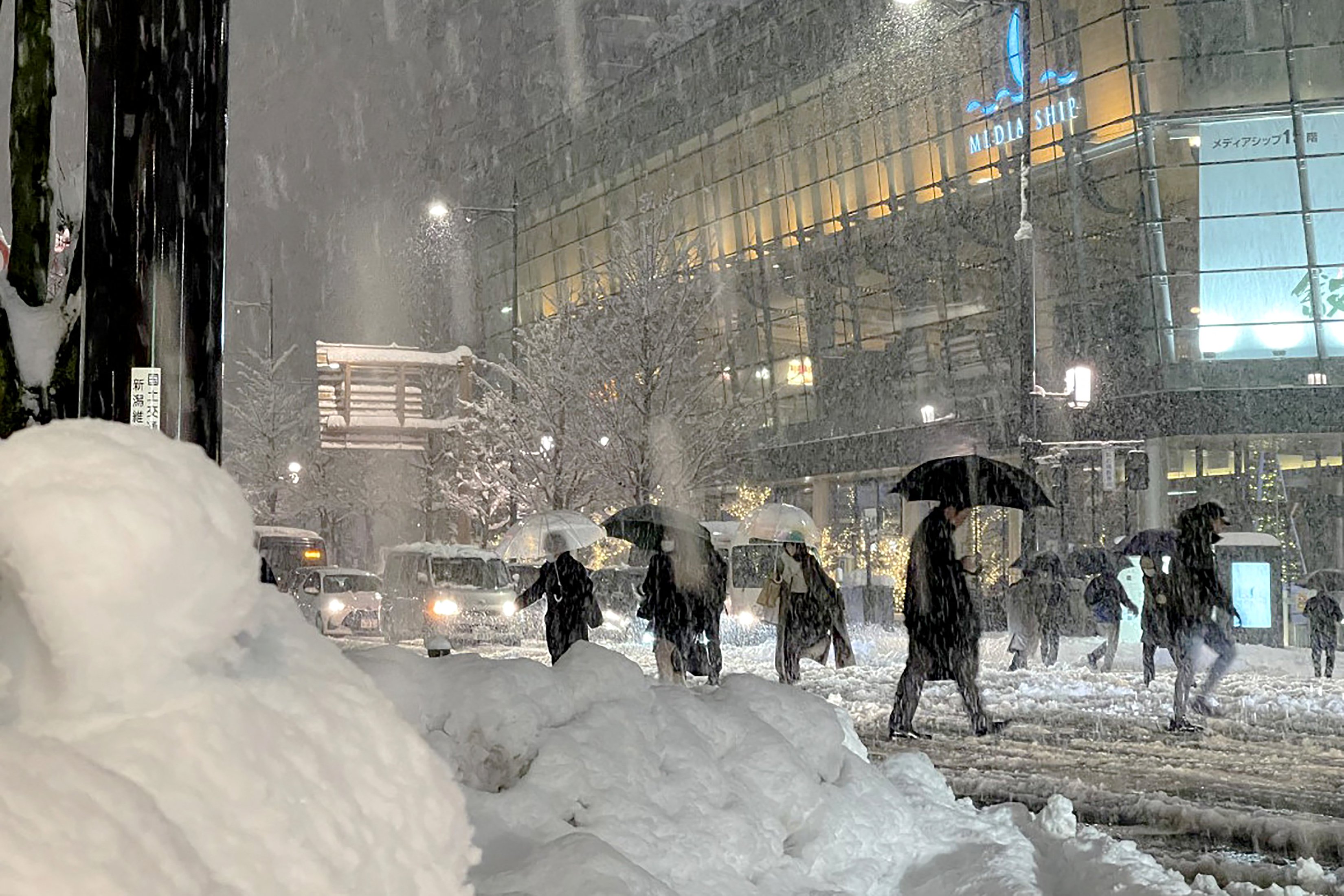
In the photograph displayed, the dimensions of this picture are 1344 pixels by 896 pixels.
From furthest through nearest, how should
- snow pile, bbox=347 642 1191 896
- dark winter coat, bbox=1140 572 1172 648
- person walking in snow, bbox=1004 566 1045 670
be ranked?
person walking in snow, bbox=1004 566 1045 670, dark winter coat, bbox=1140 572 1172 648, snow pile, bbox=347 642 1191 896

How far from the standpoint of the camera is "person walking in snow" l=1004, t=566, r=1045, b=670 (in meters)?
19.1

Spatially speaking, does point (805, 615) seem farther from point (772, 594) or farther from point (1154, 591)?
point (1154, 591)

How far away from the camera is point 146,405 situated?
17.2 feet

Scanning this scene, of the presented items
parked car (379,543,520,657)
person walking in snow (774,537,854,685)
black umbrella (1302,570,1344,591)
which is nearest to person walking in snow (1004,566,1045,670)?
black umbrella (1302,570,1344,591)

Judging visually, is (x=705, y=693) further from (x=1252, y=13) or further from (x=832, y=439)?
(x=832, y=439)

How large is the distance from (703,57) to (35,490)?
46.9m

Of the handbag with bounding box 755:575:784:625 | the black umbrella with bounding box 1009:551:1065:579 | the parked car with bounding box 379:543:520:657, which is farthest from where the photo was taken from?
the parked car with bounding box 379:543:520:657

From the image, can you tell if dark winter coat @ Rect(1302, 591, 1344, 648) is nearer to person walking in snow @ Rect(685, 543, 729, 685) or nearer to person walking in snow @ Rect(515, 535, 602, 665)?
person walking in snow @ Rect(685, 543, 729, 685)

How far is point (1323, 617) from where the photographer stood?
1777cm

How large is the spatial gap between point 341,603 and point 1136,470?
605 inches

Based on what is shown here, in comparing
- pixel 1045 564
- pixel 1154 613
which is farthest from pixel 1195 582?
pixel 1045 564

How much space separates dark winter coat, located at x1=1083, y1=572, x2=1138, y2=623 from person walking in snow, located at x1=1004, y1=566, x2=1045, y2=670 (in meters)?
0.61

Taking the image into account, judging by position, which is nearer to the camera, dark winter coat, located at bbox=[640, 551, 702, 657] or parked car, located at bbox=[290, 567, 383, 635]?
dark winter coat, located at bbox=[640, 551, 702, 657]

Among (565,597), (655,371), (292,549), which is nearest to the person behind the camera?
(565,597)
